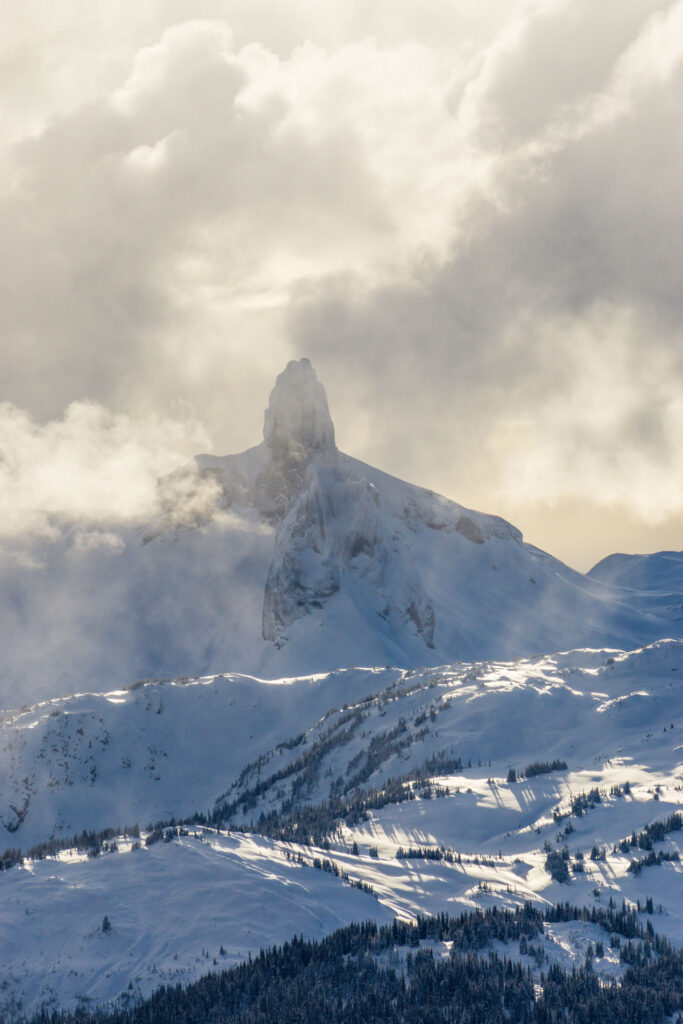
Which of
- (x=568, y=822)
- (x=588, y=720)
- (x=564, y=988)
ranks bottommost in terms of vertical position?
(x=564, y=988)

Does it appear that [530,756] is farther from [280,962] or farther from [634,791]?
[280,962]

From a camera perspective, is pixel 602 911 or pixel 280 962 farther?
pixel 602 911

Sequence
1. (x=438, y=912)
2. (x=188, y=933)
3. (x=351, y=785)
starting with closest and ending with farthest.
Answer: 1. (x=188, y=933)
2. (x=438, y=912)
3. (x=351, y=785)

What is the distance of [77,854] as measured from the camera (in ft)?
371

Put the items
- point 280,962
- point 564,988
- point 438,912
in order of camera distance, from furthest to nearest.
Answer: point 438,912 → point 280,962 → point 564,988

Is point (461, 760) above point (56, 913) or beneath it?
above

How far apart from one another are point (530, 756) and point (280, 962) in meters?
96.2

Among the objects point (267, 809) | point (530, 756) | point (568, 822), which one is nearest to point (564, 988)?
point (568, 822)

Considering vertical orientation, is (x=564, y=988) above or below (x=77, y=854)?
below

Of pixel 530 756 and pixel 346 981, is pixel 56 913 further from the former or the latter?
pixel 530 756

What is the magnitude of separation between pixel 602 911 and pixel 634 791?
148ft

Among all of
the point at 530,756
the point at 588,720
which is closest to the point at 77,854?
the point at 530,756

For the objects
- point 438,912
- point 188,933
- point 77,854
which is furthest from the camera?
point 77,854

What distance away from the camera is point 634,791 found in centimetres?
13875
